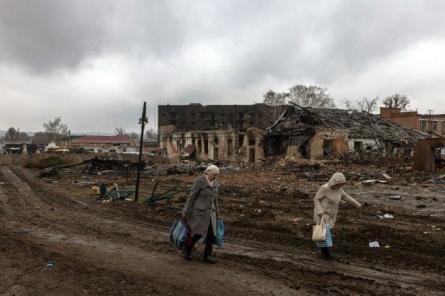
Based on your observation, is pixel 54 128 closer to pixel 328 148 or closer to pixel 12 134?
pixel 12 134

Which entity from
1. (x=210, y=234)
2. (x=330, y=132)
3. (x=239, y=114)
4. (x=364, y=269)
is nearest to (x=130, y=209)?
(x=210, y=234)

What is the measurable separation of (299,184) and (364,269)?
48.0 ft

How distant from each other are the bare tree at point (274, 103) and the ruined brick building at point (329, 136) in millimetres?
27019

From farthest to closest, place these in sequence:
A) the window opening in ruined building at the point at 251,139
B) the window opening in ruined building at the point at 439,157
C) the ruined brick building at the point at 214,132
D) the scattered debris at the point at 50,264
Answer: the ruined brick building at the point at 214,132
the window opening in ruined building at the point at 251,139
the window opening in ruined building at the point at 439,157
the scattered debris at the point at 50,264

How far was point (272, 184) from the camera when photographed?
22.1 m

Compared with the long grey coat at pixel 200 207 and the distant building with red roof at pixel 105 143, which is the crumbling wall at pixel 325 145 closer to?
the long grey coat at pixel 200 207

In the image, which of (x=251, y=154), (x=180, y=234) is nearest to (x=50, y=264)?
(x=180, y=234)

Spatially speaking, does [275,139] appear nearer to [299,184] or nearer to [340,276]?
[299,184]

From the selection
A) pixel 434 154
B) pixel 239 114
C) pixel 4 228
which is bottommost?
pixel 4 228

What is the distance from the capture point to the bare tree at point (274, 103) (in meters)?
71.2

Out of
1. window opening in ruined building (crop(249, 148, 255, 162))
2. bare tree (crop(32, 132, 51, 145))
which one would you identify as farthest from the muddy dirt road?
bare tree (crop(32, 132, 51, 145))

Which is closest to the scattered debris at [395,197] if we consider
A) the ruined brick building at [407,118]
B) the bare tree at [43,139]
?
the ruined brick building at [407,118]

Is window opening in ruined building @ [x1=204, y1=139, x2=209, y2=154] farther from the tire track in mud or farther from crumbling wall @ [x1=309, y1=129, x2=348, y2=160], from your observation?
the tire track in mud

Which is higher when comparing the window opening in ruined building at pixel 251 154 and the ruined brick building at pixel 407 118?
the ruined brick building at pixel 407 118
